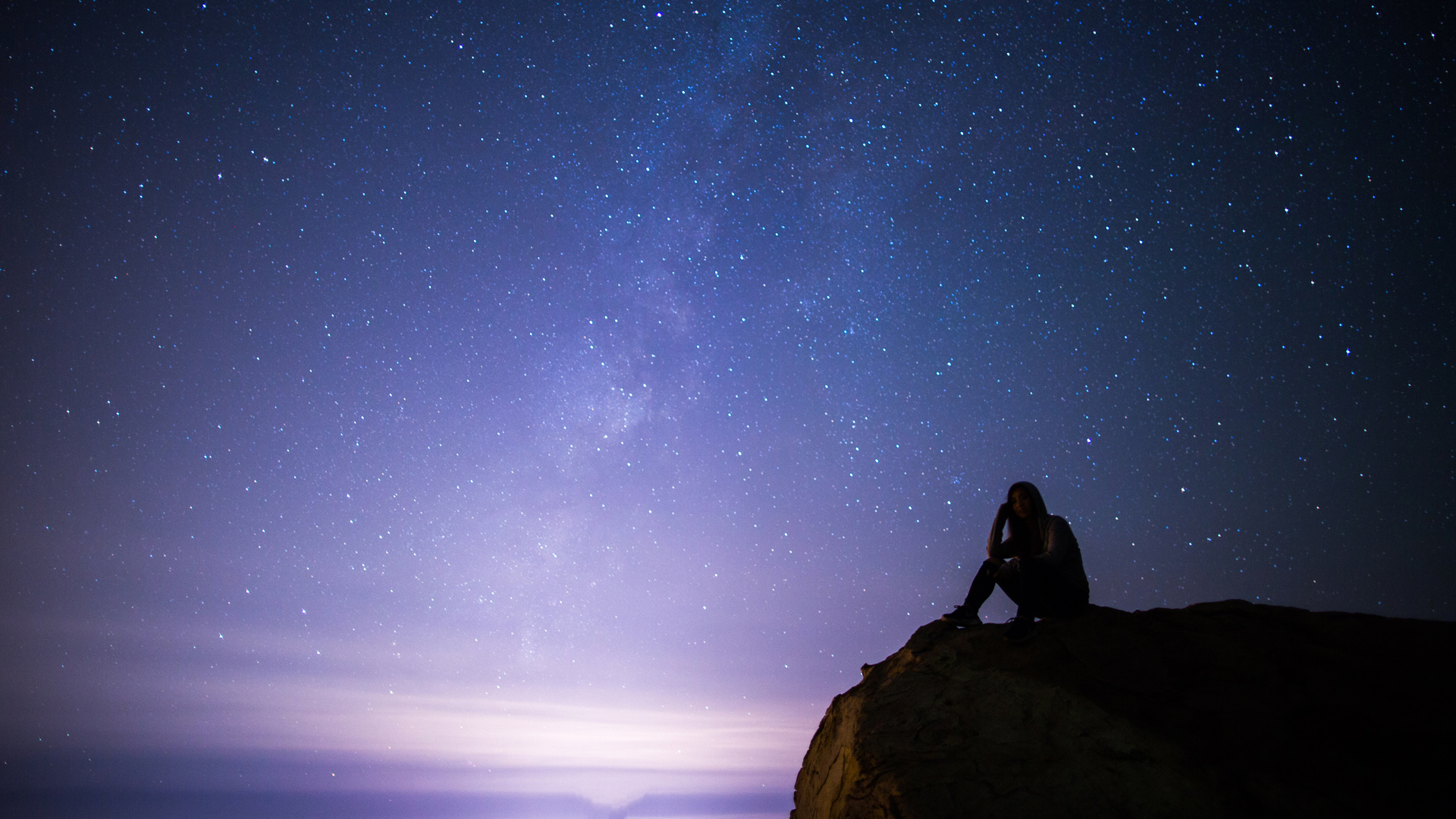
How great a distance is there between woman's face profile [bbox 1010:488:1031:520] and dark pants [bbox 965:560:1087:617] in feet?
1.50

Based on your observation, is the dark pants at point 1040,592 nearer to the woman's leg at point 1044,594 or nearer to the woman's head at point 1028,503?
the woman's leg at point 1044,594

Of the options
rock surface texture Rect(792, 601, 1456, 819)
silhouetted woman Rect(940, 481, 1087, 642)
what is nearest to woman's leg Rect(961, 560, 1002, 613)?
silhouetted woman Rect(940, 481, 1087, 642)

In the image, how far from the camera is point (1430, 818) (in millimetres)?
3041

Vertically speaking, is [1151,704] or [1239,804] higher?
[1151,704]

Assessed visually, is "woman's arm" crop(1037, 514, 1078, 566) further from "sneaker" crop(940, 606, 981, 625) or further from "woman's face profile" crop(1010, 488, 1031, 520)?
"sneaker" crop(940, 606, 981, 625)

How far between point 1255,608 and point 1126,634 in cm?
115

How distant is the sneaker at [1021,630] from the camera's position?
461 cm

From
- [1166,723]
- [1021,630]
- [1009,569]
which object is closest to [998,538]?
[1009,569]

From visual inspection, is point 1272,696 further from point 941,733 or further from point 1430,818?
point 941,733

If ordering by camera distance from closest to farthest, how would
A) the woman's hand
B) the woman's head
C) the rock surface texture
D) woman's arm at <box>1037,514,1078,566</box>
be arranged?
the rock surface texture
woman's arm at <box>1037,514,1078,566</box>
the woman's hand
the woman's head

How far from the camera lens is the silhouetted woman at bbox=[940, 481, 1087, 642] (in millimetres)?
4637

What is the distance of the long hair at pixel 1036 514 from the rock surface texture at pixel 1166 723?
65 cm

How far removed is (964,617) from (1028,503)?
1.11 metres

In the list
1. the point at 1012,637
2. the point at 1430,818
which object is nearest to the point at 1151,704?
the point at 1012,637
